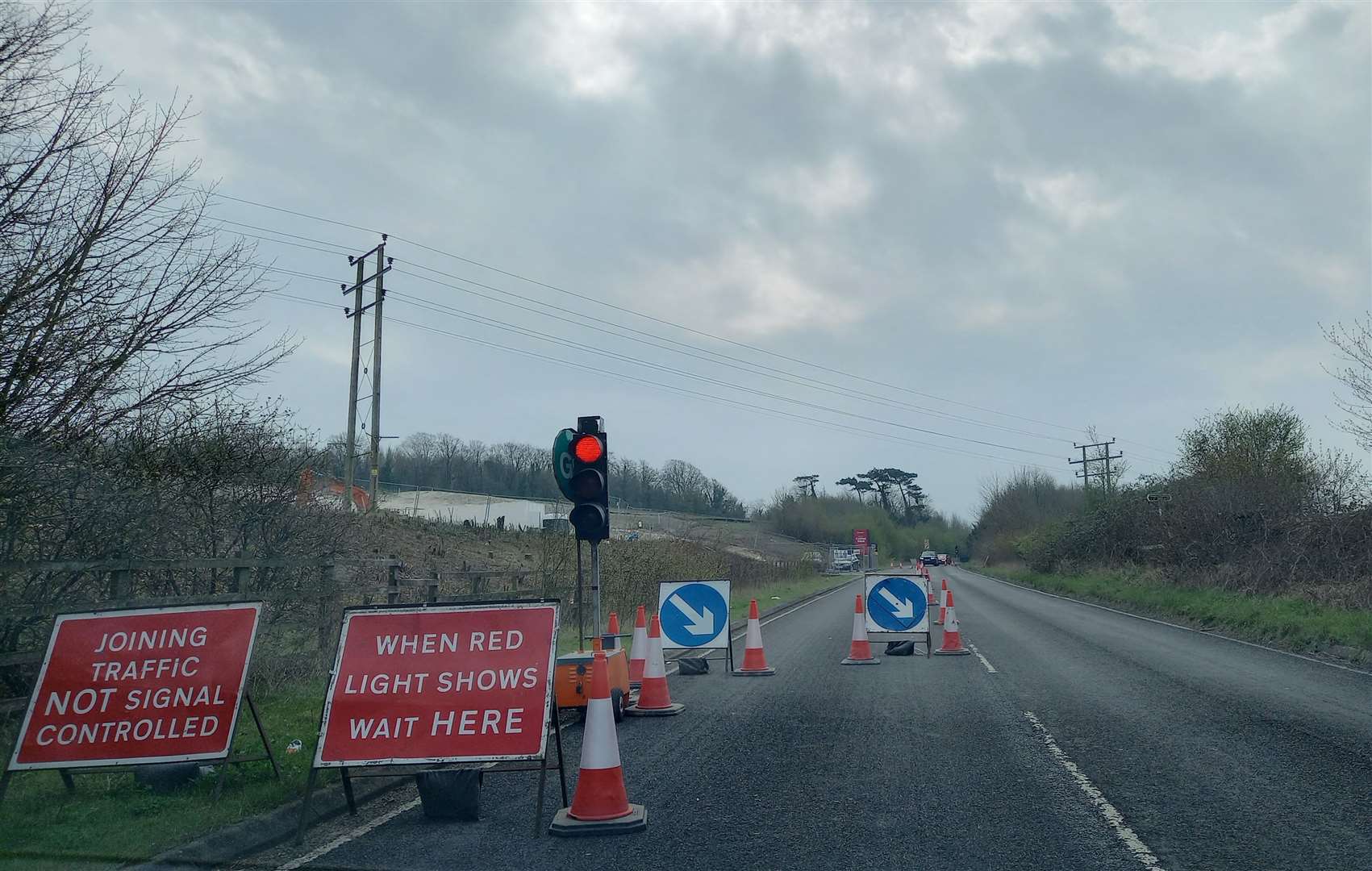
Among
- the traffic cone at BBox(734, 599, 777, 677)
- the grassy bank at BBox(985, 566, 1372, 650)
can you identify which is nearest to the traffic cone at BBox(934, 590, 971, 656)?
the traffic cone at BBox(734, 599, 777, 677)

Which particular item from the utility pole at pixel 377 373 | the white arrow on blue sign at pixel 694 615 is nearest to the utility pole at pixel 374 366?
the utility pole at pixel 377 373

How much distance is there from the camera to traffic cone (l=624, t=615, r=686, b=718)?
33.8 ft

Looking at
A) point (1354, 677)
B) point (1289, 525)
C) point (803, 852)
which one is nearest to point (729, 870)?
point (803, 852)

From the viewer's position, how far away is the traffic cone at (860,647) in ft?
47.2

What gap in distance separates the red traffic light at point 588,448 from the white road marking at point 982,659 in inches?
261

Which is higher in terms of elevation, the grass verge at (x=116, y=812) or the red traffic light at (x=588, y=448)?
the red traffic light at (x=588, y=448)

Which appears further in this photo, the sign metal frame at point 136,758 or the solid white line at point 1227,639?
the solid white line at point 1227,639

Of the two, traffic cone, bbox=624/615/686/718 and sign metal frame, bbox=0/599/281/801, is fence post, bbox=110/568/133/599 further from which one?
traffic cone, bbox=624/615/686/718

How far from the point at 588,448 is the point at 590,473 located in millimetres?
244

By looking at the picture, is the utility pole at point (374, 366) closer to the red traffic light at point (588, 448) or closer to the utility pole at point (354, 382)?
the utility pole at point (354, 382)

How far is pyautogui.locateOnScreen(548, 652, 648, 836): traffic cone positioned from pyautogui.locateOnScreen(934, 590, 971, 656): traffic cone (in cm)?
1025

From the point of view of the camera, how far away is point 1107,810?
6.01 meters

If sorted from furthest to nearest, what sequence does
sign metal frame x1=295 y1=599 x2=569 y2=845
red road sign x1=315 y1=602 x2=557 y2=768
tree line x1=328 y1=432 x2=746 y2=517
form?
tree line x1=328 y1=432 x2=746 y2=517 < red road sign x1=315 y1=602 x2=557 y2=768 < sign metal frame x1=295 y1=599 x2=569 y2=845

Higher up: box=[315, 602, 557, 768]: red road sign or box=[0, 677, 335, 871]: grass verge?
box=[315, 602, 557, 768]: red road sign
